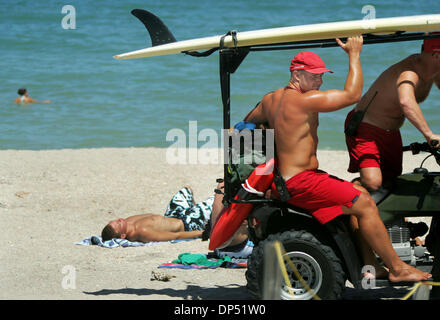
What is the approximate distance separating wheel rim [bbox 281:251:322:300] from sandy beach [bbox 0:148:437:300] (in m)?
0.81

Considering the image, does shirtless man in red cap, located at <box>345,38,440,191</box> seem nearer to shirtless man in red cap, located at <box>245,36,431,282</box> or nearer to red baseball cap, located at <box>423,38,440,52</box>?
red baseball cap, located at <box>423,38,440,52</box>

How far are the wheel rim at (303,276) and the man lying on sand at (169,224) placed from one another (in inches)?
112

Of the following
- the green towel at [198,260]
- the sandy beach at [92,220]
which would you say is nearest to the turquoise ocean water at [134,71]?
the sandy beach at [92,220]

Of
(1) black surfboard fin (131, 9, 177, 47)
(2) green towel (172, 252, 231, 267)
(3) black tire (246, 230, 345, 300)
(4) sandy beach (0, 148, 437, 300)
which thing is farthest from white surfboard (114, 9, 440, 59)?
(2) green towel (172, 252, 231, 267)

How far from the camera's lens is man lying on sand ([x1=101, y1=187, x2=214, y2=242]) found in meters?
7.27

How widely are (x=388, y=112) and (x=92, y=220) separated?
13.8 feet

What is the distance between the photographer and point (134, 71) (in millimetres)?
19594

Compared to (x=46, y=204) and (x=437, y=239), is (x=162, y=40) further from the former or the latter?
(x=46, y=204)

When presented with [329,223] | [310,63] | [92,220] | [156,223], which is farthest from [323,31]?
[92,220]

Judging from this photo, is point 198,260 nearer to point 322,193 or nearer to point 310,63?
point 322,193

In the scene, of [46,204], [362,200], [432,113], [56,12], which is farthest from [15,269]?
[56,12]

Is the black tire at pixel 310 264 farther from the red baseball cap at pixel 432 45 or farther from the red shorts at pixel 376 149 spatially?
the red baseball cap at pixel 432 45

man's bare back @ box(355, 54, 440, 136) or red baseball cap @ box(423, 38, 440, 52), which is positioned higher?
red baseball cap @ box(423, 38, 440, 52)

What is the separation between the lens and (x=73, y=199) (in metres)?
8.63
